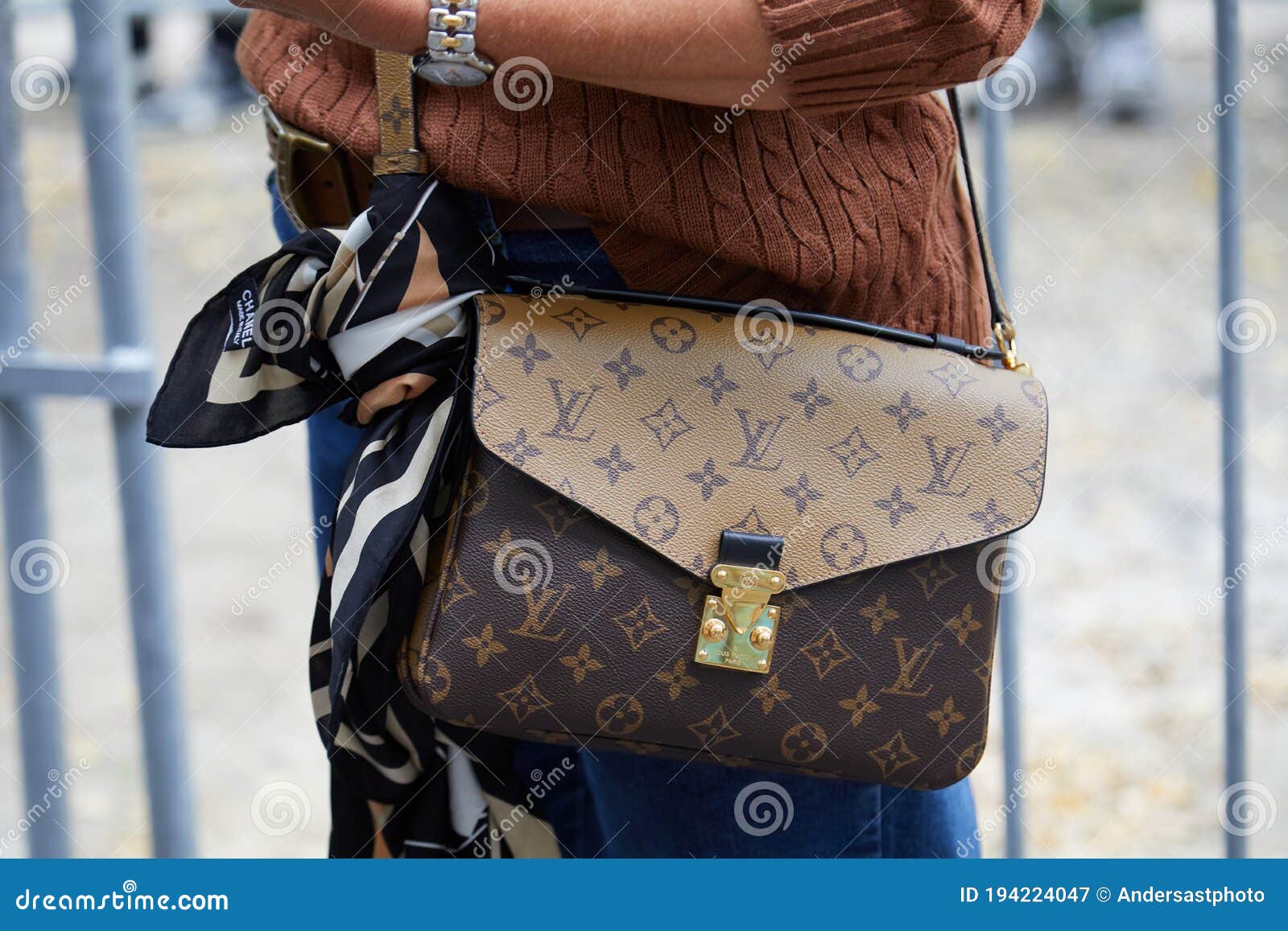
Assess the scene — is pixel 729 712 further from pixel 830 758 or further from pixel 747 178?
pixel 747 178

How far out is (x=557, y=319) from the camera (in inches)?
35.9

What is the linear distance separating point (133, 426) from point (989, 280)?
90 centimetres

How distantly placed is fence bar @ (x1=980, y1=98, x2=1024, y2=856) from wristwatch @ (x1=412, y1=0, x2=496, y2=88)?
0.71 metres

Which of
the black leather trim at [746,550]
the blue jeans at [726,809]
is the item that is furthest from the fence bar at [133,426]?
the black leather trim at [746,550]

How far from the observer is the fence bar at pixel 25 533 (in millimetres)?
1270

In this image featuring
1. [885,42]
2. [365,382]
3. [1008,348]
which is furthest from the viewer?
[1008,348]

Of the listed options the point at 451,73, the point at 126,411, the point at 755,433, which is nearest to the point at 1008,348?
the point at 755,433

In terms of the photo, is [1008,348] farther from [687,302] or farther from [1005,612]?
[1005,612]

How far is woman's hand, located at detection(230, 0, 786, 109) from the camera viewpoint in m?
0.80

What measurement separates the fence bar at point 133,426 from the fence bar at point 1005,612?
94cm

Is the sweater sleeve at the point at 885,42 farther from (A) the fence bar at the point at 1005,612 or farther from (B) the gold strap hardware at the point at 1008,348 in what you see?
(A) the fence bar at the point at 1005,612

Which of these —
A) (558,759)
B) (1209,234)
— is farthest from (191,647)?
(1209,234)

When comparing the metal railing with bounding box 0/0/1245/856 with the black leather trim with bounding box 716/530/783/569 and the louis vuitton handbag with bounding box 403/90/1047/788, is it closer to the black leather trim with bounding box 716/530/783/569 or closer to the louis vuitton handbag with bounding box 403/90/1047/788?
the louis vuitton handbag with bounding box 403/90/1047/788

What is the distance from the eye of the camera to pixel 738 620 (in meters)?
0.89
